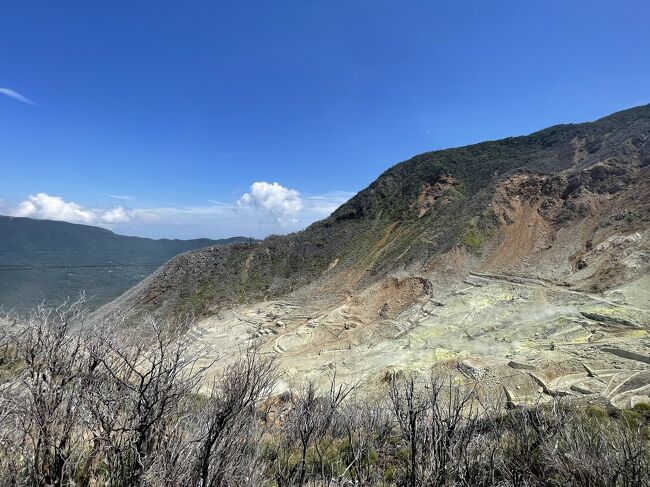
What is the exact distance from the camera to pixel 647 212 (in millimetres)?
30234

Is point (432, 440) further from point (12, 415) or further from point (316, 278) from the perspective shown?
point (316, 278)

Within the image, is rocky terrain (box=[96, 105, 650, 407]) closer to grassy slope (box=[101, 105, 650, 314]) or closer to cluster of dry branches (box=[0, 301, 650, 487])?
grassy slope (box=[101, 105, 650, 314])

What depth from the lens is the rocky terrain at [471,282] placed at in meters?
20.4

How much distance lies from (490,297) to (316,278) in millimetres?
18957

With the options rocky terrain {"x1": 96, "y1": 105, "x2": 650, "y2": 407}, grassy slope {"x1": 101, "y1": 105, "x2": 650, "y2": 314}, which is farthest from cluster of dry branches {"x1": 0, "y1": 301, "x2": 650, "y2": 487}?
grassy slope {"x1": 101, "y1": 105, "x2": 650, "y2": 314}

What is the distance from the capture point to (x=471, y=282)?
3155cm

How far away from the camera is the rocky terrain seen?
67.1 ft

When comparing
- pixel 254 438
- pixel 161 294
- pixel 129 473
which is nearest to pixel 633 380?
pixel 254 438

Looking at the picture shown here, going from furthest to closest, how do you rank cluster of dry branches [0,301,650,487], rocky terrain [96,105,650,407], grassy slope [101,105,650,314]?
grassy slope [101,105,650,314] < rocky terrain [96,105,650,407] < cluster of dry branches [0,301,650,487]

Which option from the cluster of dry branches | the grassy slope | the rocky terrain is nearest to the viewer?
the cluster of dry branches

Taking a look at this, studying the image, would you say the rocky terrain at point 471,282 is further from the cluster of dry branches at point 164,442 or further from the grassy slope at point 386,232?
the cluster of dry branches at point 164,442

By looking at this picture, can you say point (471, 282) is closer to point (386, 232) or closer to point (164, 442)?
point (386, 232)

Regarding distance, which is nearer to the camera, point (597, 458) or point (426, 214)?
point (597, 458)

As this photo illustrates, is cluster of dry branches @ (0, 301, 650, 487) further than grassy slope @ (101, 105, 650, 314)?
No
